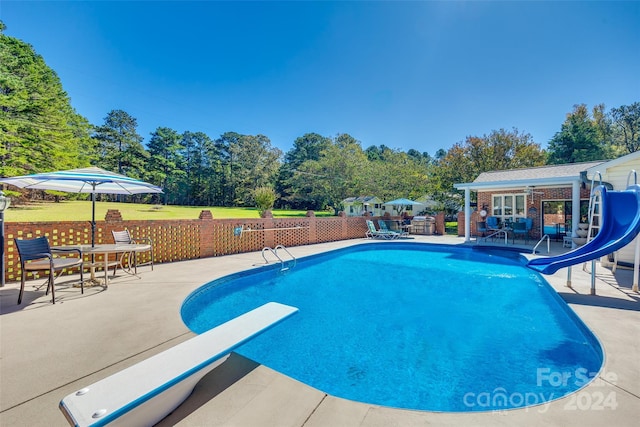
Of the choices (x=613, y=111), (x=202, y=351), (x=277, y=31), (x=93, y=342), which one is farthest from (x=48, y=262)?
(x=613, y=111)

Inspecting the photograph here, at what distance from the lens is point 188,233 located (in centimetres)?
841

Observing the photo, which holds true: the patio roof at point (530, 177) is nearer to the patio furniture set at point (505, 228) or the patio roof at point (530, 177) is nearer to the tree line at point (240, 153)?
the patio furniture set at point (505, 228)

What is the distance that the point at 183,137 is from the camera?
42031 millimetres

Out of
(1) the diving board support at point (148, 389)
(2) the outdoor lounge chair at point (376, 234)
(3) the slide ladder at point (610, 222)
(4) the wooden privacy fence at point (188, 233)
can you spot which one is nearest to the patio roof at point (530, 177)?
(2) the outdoor lounge chair at point (376, 234)

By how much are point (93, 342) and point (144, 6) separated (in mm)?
13645

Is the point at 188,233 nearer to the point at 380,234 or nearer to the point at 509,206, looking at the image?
the point at 380,234

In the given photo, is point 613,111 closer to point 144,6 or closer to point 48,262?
point 144,6

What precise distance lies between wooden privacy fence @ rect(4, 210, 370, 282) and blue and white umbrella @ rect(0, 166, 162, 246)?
0.82 m

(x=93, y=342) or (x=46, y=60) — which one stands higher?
(x=46, y=60)

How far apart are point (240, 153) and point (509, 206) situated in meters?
36.2

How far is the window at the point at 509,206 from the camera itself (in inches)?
560

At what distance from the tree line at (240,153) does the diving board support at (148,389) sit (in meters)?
18.7

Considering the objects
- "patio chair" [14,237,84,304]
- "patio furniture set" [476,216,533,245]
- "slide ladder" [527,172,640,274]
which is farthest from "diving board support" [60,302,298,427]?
"patio furniture set" [476,216,533,245]

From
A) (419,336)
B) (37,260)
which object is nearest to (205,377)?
(419,336)
